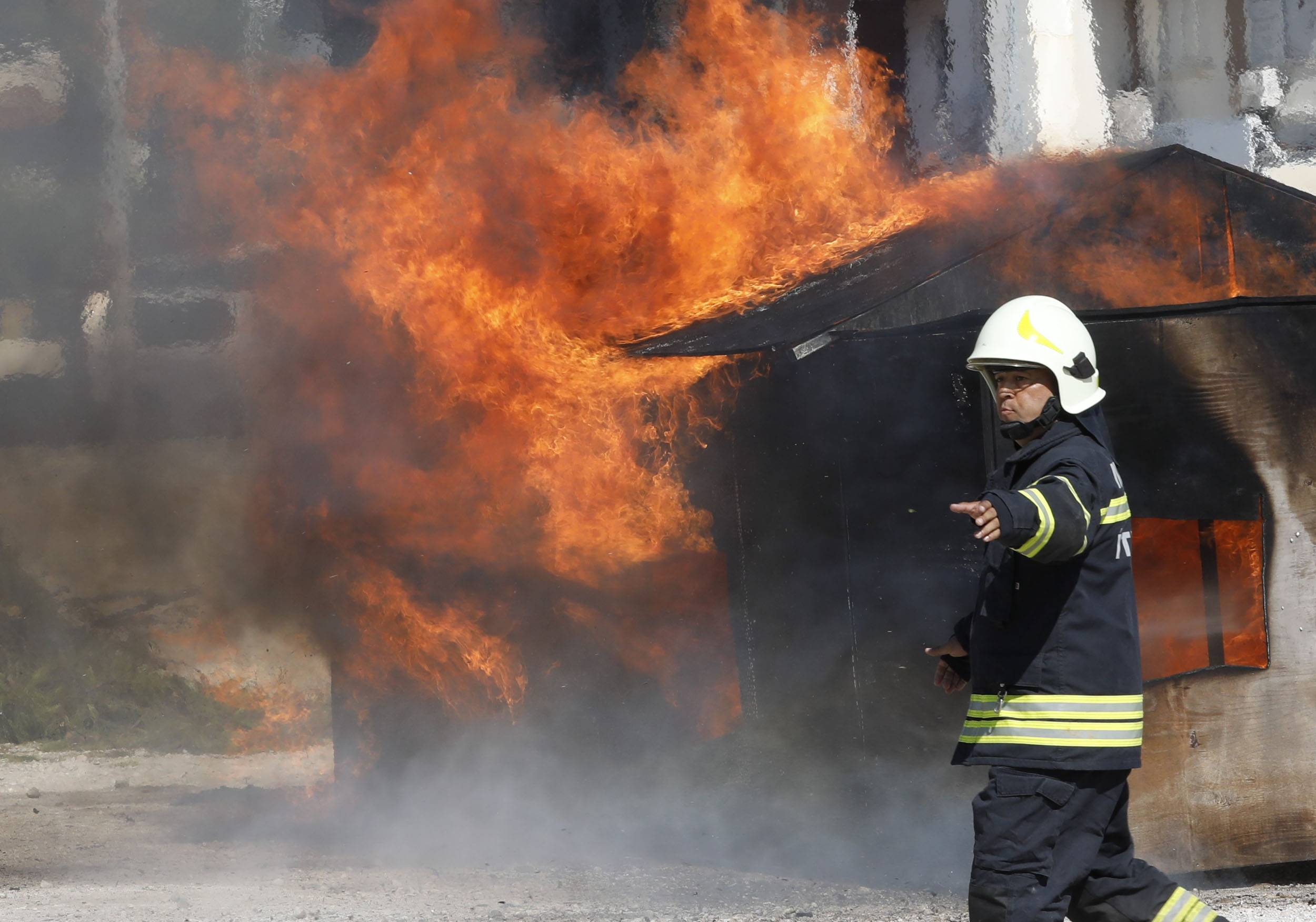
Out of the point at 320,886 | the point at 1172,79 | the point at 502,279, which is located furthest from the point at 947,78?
the point at 320,886

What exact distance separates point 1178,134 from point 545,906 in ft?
21.3

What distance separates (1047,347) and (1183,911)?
59.6 inches

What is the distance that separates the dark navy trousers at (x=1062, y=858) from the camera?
2.72 metres

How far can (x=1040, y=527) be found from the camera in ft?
8.48

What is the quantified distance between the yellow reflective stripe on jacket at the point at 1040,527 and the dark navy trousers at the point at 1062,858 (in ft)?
2.02

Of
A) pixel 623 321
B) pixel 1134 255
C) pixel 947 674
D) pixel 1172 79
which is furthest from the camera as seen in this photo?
pixel 1172 79

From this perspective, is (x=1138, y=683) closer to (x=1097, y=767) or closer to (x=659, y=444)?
(x=1097, y=767)

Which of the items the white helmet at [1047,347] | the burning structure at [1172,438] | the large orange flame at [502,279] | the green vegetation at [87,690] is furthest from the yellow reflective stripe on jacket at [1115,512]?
the green vegetation at [87,690]

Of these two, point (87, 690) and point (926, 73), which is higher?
point (926, 73)

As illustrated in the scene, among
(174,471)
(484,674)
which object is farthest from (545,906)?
(174,471)

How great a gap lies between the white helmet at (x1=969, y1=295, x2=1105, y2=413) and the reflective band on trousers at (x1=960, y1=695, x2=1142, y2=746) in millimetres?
765

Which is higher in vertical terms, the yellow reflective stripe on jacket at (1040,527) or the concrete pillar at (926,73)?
the concrete pillar at (926,73)

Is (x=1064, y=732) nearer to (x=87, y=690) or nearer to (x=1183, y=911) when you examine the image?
(x=1183, y=911)

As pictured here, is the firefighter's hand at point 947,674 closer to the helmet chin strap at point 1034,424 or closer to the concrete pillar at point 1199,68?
the helmet chin strap at point 1034,424
